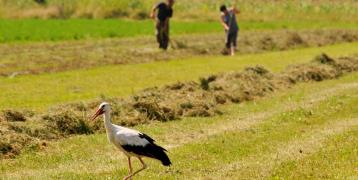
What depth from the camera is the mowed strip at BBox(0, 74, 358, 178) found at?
14138 mm

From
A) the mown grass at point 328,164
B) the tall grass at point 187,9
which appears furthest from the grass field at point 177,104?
the tall grass at point 187,9

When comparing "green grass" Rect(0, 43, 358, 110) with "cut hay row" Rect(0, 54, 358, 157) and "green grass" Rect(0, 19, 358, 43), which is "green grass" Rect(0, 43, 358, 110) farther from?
"green grass" Rect(0, 19, 358, 43)

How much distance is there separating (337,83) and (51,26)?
2658 centimetres

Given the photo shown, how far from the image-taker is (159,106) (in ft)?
67.6

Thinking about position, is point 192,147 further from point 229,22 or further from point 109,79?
point 229,22

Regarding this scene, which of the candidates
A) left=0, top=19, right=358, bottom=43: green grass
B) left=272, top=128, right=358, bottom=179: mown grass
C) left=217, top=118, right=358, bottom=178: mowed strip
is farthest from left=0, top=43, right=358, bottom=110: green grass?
left=0, top=19, right=358, bottom=43: green grass

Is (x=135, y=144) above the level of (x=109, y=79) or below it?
above

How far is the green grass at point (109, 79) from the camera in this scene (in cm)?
2514

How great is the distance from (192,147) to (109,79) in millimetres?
14296

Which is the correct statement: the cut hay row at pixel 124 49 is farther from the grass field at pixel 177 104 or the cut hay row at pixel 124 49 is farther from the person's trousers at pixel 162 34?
the person's trousers at pixel 162 34

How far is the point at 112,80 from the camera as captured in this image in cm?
3006

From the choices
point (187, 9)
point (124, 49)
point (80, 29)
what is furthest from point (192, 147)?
point (187, 9)

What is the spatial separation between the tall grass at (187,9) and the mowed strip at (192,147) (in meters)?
44.1

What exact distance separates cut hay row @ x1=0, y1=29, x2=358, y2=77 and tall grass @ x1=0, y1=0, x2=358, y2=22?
1760 centimetres
